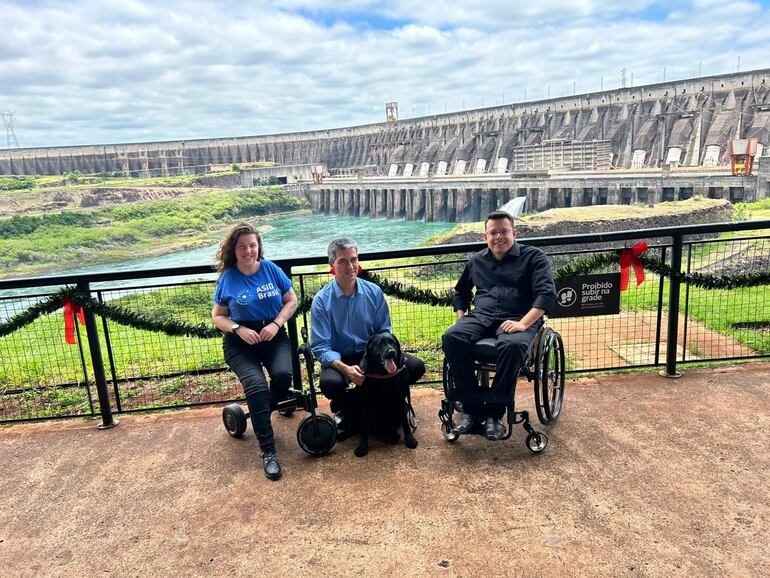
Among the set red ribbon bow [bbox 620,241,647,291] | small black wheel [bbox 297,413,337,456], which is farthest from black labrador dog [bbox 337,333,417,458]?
red ribbon bow [bbox 620,241,647,291]

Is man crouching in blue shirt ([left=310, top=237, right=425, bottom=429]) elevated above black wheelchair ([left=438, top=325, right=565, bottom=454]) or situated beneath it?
elevated above

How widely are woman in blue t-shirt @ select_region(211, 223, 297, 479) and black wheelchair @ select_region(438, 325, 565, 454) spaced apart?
103 cm

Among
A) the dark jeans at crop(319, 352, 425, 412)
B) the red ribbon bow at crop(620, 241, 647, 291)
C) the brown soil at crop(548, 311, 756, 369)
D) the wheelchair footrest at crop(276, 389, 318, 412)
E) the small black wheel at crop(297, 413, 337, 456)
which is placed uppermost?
the red ribbon bow at crop(620, 241, 647, 291)

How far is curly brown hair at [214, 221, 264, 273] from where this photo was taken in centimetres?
345

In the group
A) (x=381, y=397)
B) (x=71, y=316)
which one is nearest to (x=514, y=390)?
(x=381, y=397)

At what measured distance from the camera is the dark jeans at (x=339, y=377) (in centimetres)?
325

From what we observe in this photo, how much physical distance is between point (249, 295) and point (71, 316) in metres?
1.42

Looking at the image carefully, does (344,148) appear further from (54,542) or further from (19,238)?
(54,542)

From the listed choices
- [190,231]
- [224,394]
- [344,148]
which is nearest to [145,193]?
[190,231]

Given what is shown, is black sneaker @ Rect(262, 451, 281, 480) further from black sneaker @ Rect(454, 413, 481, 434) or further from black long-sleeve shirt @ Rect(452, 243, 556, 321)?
black long-sleeve shirt @ Rect(452, 243, 556, 321)

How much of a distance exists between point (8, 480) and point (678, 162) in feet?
172

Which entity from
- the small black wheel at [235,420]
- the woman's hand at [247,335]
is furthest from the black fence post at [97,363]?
the woman's hand at [247,335]

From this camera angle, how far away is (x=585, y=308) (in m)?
4.20

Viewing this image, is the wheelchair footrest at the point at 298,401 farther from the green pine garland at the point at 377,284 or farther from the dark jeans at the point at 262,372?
the green pine garland at the point at 377,284
